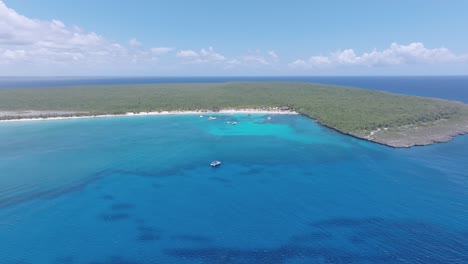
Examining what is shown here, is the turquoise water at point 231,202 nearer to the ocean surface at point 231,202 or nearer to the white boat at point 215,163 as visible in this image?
the ocean surface at point 231,202

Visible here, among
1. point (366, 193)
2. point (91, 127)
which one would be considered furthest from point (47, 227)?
point (91, 127)

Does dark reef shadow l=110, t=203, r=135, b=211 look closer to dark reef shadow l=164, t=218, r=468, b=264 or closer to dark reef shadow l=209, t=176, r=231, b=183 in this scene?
dark reef shadow l=164, t=218, r=468, b=264

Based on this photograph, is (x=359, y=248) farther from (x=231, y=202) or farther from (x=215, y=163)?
(x=215, y=163)

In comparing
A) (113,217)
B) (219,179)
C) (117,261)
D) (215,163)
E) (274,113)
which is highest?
(274,113)

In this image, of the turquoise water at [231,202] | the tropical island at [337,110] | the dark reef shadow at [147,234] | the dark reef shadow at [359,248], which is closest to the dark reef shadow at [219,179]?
the turquoise water at [231,202]

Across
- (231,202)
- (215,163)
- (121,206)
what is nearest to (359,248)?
(231,202)

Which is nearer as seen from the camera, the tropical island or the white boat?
the white boat

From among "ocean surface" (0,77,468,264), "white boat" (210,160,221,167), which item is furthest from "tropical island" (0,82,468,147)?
"white boat" (210,160,221,167)
